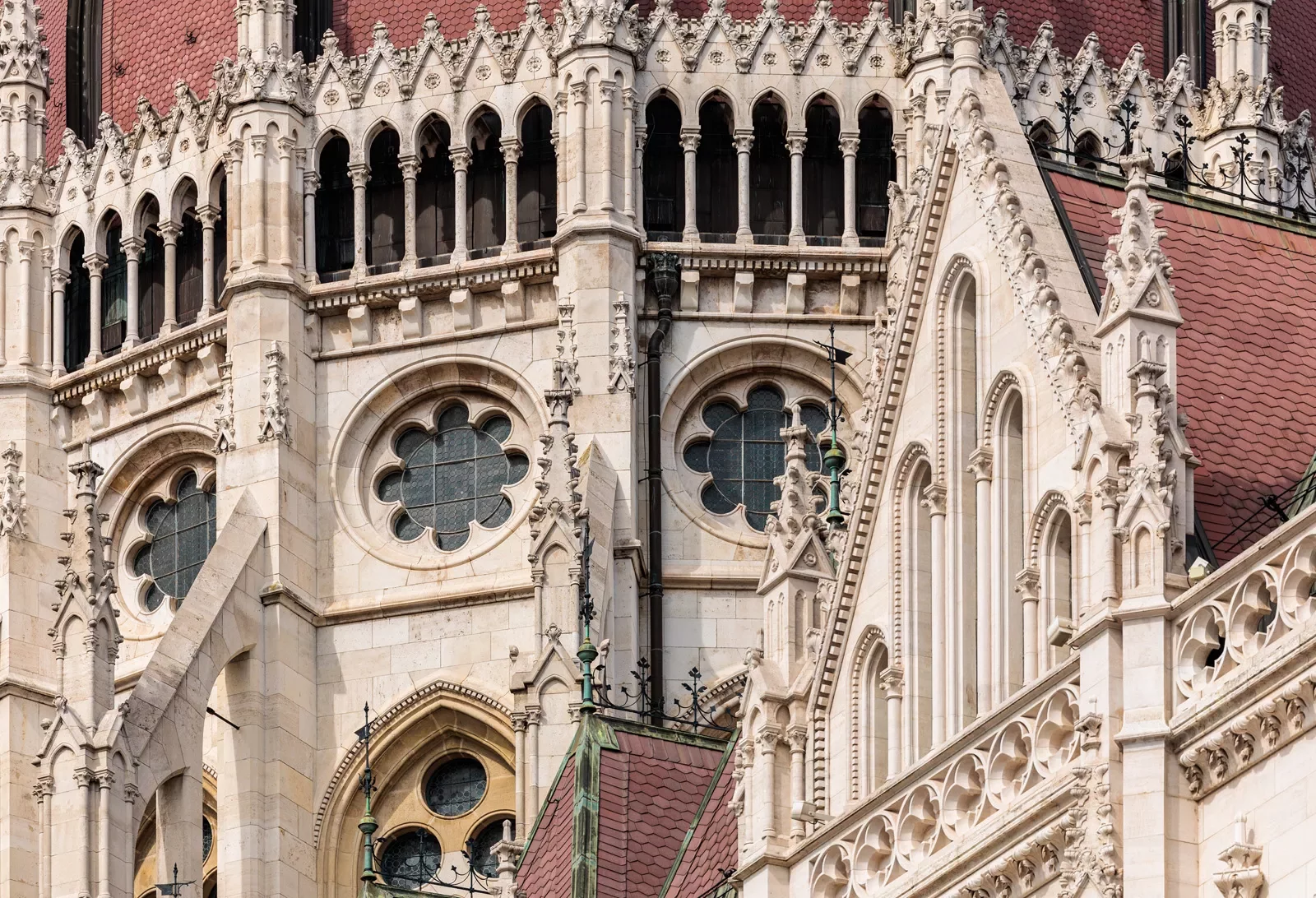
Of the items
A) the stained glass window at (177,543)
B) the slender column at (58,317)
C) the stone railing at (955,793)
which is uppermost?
the slender column at (58,317)

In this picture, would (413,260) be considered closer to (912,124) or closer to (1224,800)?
(912,124)

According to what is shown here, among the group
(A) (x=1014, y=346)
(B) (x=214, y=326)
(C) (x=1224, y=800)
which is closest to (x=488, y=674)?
(B) (x=214, y=326)

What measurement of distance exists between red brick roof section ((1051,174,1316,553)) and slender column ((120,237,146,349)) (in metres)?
21.7

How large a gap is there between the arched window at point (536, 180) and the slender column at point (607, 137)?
0.90m

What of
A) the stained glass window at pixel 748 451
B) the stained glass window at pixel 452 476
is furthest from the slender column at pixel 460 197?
the stained glass window at pixel 748 451

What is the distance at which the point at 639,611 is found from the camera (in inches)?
→ 2126

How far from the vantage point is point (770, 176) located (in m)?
56.1

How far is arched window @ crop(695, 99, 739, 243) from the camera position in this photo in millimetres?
56031

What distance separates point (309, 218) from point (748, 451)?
579cm

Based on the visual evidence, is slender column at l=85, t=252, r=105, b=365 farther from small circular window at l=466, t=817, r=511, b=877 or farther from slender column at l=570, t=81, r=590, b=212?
small circular window at l=466, t=817, r=511, b=877

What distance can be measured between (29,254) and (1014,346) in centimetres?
2479

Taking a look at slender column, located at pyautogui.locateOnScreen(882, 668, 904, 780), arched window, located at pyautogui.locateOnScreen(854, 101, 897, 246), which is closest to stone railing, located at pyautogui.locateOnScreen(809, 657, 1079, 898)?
slender column, located at pyautogui.locateOnScreen(882, 668, 904, 780)

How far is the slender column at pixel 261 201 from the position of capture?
5612 cm

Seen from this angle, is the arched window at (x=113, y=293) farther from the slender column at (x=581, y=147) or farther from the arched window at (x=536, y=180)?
the slender column at (x=581, y=147)
